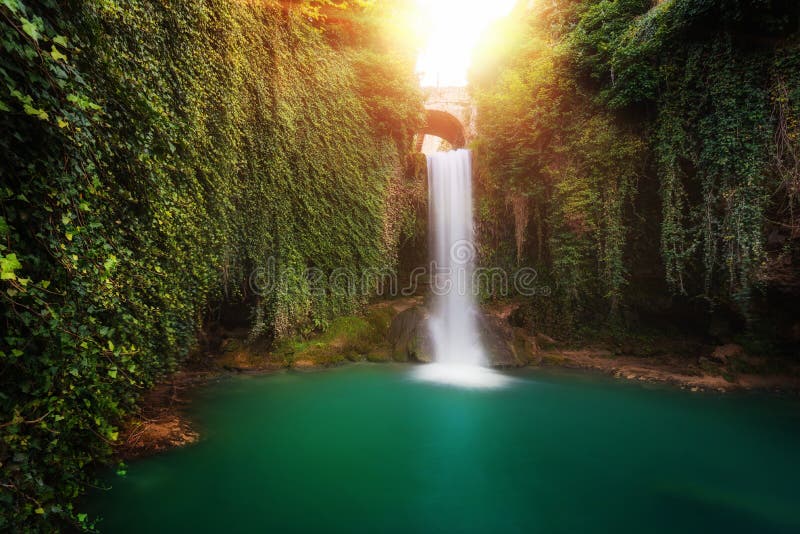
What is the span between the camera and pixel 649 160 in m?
9.72

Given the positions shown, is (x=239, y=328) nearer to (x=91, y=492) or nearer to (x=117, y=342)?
(x=91, y=492)

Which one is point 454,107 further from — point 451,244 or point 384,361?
point 384,361

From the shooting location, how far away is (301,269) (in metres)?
9.41

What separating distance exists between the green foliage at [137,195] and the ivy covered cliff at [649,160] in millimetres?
5936

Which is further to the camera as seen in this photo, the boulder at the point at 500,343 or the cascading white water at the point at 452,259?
the cascading white water at the point at 452,259

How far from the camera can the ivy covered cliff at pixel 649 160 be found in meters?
7.25

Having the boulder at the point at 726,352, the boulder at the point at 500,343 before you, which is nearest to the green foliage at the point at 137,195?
the boulder at the point at 500,343

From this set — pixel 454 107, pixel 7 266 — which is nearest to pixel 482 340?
pixel 7 266

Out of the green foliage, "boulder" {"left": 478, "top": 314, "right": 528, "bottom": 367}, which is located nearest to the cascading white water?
"boulder" {"left": 478, "top": 314, "right": 528, "bottom": 367}

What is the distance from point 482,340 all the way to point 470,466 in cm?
685

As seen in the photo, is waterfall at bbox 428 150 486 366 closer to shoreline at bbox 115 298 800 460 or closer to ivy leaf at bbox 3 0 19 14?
shoreline at bbox 115 298 800 460

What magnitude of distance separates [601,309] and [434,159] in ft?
27.2

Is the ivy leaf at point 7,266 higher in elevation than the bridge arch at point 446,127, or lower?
lower

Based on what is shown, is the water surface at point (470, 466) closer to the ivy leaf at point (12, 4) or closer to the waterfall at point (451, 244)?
the ivy leaf at point (12, 4)
